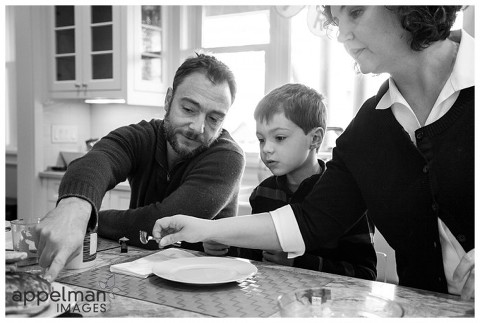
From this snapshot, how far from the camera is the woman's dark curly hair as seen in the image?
3.50 feet

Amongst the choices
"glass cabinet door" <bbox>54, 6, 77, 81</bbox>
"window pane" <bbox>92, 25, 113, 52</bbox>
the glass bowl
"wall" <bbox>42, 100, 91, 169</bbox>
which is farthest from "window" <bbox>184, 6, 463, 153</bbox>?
the glass bowl

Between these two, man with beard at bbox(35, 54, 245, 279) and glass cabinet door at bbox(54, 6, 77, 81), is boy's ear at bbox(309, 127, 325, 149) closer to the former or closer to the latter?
man with beard at bbox(35, 54, 245, 279)

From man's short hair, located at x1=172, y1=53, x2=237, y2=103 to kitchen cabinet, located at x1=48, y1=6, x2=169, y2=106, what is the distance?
186 centimetres

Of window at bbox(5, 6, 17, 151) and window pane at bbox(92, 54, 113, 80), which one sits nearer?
window pane at bbox(92, 54, 113, 80)

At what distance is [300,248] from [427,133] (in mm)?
398

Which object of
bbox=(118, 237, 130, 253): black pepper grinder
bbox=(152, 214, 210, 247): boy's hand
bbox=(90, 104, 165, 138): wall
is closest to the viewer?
bbox=(152, 214, 210, 247): boy's hand

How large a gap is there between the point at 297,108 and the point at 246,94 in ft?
6.53

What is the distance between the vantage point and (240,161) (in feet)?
5.65

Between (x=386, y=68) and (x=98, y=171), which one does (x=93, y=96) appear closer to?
(x=98, y=171)

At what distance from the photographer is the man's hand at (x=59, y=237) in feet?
3.34

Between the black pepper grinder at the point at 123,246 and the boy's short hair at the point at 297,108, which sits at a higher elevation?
the boy's short hair at the point at 297,108

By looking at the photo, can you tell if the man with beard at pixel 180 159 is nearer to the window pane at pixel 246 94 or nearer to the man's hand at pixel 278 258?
the man's hand at pixel 278 258

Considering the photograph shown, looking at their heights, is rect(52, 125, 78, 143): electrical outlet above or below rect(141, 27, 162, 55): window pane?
below

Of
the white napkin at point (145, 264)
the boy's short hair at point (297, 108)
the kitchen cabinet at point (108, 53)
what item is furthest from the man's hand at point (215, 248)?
the kitchen cabinet at point (108, 53)
